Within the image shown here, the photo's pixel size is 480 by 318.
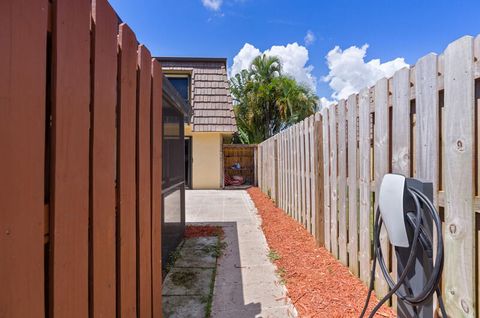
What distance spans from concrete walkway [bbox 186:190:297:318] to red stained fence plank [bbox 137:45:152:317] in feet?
2.59

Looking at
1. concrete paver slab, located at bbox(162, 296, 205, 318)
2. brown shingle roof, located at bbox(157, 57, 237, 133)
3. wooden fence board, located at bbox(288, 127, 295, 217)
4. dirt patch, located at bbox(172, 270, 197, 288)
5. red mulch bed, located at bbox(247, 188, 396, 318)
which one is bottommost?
concrete paver slab, located at bbox(162, 296, 205, 318)

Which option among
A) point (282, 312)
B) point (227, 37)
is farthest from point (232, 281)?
point (227, 37)

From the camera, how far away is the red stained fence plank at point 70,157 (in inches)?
37.8

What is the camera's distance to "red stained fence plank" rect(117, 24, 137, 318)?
4.97ft

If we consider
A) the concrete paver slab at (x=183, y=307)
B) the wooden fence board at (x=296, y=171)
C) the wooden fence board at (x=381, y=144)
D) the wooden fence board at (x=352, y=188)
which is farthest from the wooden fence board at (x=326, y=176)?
the concrete paver slab at (x=183, y=307)

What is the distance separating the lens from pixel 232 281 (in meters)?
3.00

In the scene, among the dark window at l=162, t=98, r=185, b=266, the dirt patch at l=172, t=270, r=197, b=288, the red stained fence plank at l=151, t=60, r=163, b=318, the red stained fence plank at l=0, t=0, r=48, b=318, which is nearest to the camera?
the red stained fence plank at l=0, t=0, r=48, b=318

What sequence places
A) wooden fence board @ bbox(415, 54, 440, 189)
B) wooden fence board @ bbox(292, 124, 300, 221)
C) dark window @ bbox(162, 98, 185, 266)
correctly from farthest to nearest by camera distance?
wooden fence board @ bbox(292, 124, 300, 221) → dark window @ bbox(162, 98, 185, 266) → wooden fence board @ bbox(415, 54, 440, 189)

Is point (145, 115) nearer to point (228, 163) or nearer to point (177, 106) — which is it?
point (177, 106)

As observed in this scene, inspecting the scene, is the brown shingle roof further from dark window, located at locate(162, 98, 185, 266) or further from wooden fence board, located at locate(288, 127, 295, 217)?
dark window, located at locate(162, 98, 185, 266)

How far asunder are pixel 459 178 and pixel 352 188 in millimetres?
1362

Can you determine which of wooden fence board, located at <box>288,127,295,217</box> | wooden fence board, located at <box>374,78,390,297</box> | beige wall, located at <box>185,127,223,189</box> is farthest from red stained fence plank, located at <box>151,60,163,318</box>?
beige wall, located at <box>185,127,223,189</box>

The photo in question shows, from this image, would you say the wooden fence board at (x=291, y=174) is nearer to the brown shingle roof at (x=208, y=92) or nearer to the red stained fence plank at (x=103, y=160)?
the red stained fence plank at (x=103, y=160)

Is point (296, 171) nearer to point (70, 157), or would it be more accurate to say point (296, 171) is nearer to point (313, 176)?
point (313, 176)
